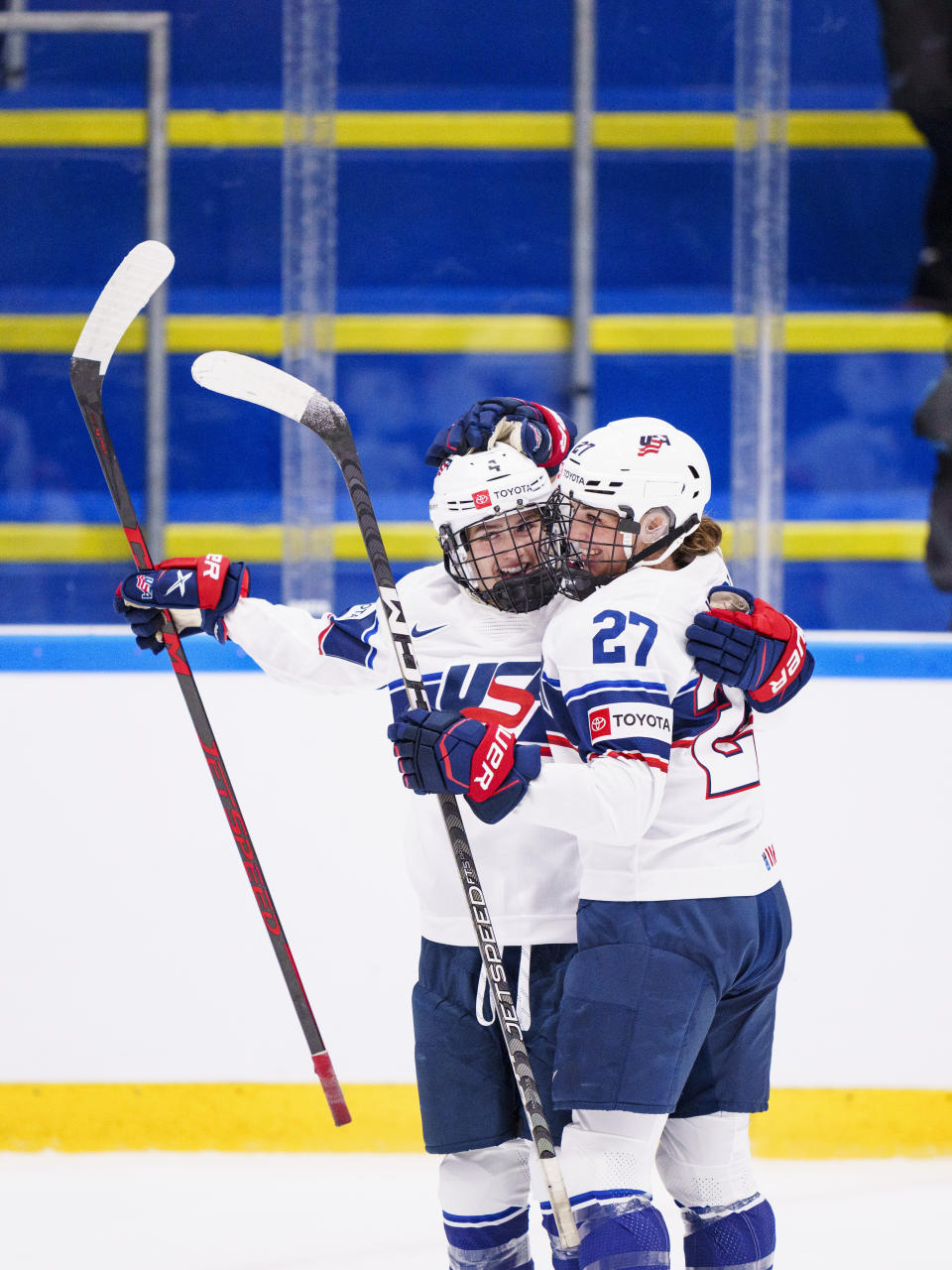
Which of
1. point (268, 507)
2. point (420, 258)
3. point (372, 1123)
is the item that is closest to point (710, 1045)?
point (372, 1123)

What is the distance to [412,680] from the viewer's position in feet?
5.45

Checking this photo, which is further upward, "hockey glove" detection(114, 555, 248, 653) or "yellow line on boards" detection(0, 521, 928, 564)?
"hockey glove" detection(114, 555, 248, 653)

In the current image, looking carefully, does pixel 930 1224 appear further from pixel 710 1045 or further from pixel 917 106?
pixel 917 106

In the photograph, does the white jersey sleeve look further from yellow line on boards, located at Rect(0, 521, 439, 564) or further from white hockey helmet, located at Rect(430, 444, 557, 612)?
yellow line on boards, located at Rect(0, 521, 439, 564)

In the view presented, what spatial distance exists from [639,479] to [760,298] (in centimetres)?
189

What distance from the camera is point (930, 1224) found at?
247 centimetres

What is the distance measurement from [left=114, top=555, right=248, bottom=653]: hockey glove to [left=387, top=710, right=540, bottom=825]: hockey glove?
41 cm

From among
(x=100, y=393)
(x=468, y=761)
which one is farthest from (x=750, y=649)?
(x=100, y=393)

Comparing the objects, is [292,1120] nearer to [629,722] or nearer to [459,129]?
[629,722]

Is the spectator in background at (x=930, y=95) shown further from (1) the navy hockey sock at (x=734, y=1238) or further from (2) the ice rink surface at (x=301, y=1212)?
(1) the navy hockey sock at (x=734, y=1238)

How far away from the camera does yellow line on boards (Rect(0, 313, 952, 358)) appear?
3.38 meters

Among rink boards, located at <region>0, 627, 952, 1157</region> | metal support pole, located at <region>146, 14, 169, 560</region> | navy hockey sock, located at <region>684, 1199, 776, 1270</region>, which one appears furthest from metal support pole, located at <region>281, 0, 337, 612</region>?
navy hockey sock, located at <region>684, 1199, 776, 1270</region>

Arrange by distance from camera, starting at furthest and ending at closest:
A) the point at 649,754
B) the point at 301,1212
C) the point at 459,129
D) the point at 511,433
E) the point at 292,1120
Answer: the point at 459,129 → the point at 292,1120 → the point at 301,1212 → the point at 511,433 → the point at 649,754

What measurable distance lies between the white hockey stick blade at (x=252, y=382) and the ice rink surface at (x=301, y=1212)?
1.38 metres
